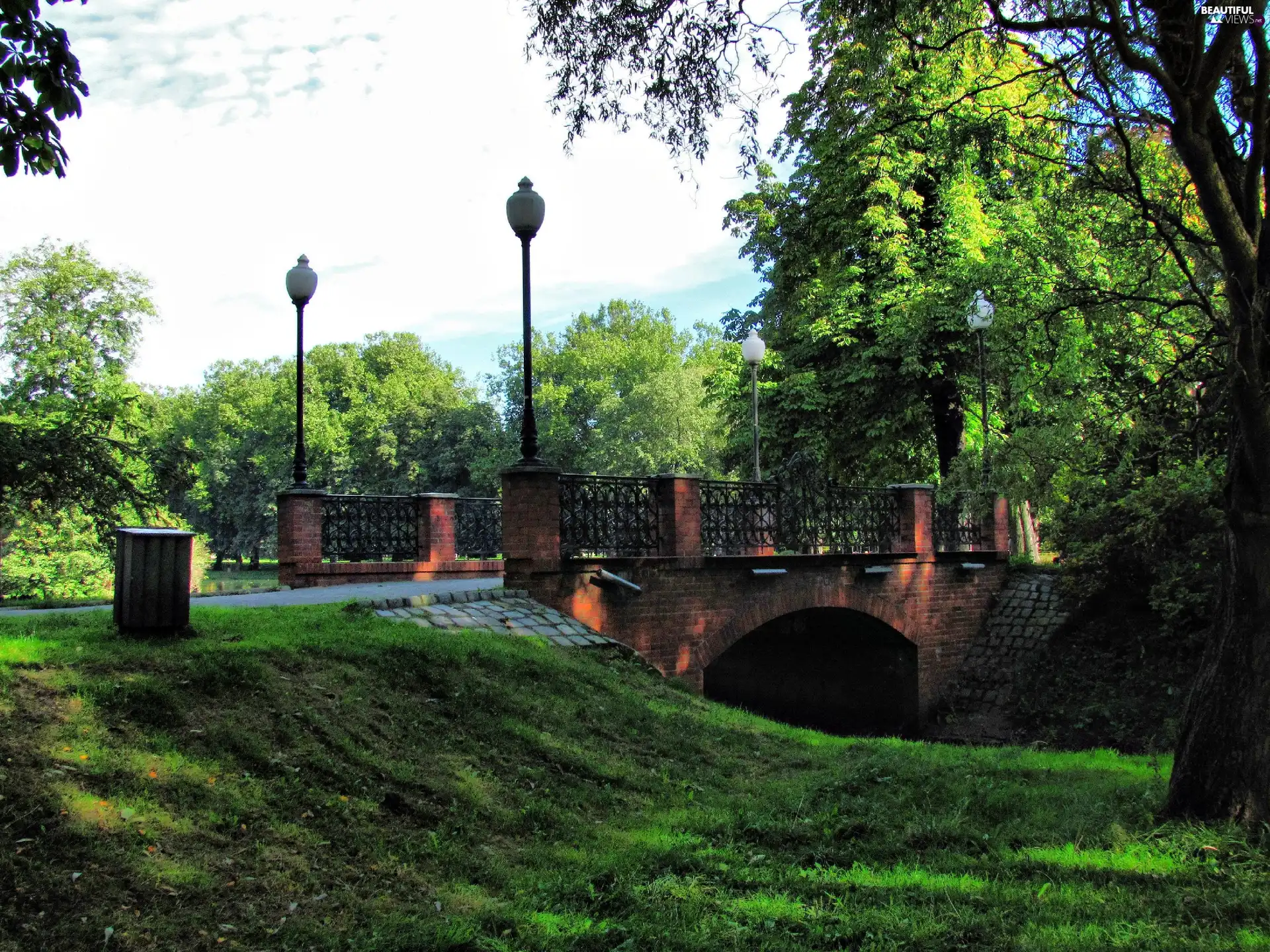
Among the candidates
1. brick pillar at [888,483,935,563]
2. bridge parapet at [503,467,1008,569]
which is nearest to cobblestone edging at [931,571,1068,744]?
bridge parapet at [503,467,1008,569]

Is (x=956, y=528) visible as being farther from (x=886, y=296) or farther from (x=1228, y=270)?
(x=1228, y=270)

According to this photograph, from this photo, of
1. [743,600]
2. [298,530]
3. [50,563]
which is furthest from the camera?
[50,563]

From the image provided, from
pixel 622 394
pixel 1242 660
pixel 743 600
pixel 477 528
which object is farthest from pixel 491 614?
pixel 622 394

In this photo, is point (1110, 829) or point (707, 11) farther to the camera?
point (707, 11)

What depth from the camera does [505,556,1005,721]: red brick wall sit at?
11056 mm

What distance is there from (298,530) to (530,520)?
200 inches

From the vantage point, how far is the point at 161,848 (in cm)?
427

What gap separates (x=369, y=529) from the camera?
1520 cm

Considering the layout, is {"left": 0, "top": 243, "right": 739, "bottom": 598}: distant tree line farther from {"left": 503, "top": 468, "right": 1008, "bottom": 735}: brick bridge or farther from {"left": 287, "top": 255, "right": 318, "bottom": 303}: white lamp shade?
{"left": 287, "top": 255, "right": 318, "bottom": 303}: white lamp shade

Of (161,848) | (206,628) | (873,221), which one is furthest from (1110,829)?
(873,221)

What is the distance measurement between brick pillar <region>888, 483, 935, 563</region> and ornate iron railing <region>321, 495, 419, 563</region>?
297 inches

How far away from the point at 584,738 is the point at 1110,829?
3.43 meters

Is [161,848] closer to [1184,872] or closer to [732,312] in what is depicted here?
[1184,872]

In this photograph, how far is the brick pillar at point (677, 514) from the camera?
11922 millimetres
